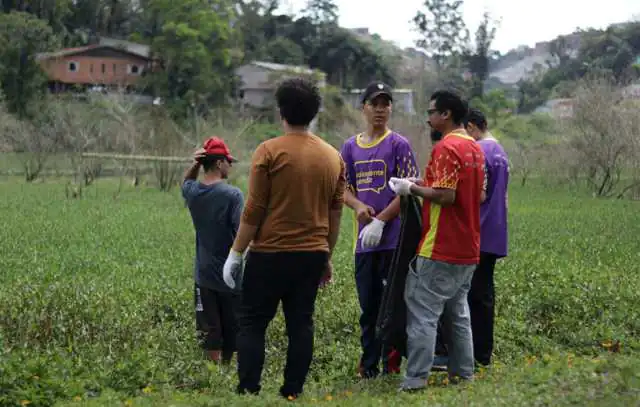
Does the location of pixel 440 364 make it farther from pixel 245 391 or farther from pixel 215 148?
pixel 215 148

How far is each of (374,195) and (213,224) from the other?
47.6 inches

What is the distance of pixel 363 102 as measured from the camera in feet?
22.6

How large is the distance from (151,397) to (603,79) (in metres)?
41.5

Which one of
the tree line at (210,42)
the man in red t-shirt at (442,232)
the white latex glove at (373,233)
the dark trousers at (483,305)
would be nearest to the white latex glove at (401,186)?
the man in red t-shirt at (442,232)

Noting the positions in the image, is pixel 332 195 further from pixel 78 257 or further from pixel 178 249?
pixel 178 249

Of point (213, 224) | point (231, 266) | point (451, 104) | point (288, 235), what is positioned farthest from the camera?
point (213, 224)

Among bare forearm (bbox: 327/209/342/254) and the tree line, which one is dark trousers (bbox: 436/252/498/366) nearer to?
A: bare forearm (bbox: 327/209/342/254)

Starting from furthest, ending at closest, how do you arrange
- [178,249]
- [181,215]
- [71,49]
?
[71,49]
[181,215]
[178,249]

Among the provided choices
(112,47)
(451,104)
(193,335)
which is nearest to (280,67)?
(112,47)

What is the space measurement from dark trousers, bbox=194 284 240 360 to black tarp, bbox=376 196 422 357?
1.31 m

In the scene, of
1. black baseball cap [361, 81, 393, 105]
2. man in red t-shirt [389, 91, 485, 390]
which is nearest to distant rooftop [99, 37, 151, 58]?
black baseball cap [361, 81, 393, 105]

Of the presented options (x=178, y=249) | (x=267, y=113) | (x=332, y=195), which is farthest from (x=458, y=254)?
(x=267, y=113)

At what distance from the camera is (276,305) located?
5859 millimetres

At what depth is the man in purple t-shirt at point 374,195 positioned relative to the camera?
22.1 feet
